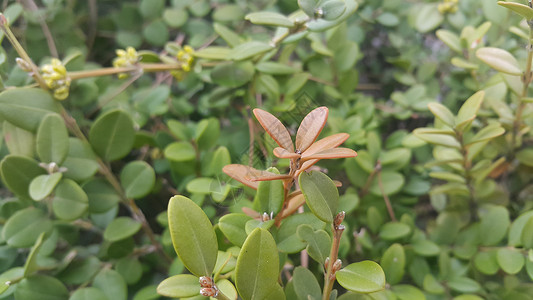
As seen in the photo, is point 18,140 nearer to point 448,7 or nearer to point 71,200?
point 71,200

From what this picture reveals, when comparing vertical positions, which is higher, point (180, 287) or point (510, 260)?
point (180, 287)

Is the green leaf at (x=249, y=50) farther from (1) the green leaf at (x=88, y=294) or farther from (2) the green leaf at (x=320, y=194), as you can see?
(1) the green leaf at (x=88, y=294)

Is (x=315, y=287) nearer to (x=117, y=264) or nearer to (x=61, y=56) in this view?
(x=117, y=264)

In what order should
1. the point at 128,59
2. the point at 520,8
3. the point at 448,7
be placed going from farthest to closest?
1. the point at 448,7
2. the point at 128,59
3. the point at 520,8

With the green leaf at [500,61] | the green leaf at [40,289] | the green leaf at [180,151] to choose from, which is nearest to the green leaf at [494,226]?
the green leaf at [500,61]

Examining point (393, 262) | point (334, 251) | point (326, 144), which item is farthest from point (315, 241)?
point (393, 262)
